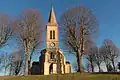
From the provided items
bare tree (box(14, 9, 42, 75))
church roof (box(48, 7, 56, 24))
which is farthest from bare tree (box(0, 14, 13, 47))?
church roof (box(48, 7, 56, 24))

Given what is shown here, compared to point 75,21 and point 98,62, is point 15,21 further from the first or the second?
point 98,62

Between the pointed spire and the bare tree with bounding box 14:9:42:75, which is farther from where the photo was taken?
the pointed spire

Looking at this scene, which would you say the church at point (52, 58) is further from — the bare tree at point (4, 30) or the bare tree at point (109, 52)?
the bare tree at point (4, 30)

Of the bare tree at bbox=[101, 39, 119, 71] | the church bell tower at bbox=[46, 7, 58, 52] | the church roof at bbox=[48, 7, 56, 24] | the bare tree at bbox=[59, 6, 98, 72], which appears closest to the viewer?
the bare tree at bbox=[59, 6, 98, 72]

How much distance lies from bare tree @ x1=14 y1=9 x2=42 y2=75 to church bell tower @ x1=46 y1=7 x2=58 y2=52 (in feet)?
127

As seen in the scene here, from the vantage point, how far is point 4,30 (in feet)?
148

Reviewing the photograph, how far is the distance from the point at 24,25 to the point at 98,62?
39.1 m

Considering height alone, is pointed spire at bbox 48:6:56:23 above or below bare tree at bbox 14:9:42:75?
above

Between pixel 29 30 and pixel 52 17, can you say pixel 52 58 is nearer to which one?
pixel 52 17

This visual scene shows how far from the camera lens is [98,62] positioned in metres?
77.3

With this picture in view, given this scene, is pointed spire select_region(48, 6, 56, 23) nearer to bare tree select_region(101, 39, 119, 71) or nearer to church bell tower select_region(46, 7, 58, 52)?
church bell tower select_region(46, 7, 58, 52)

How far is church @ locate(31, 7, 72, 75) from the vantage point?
80425 millimetres

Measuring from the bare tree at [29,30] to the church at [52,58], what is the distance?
3008 cm

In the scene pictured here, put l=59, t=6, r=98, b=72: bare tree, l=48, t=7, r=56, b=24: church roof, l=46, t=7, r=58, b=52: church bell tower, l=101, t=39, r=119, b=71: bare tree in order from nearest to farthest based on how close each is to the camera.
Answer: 1. l=59, t=6, r=98, b=72: bare tree
2. l=101, t=39, r=119, b=71: bare tree
3. l=46, t=7, r=58, b=52: church bell tower
4. l=48, t=7, r=56, b=24: church roof
